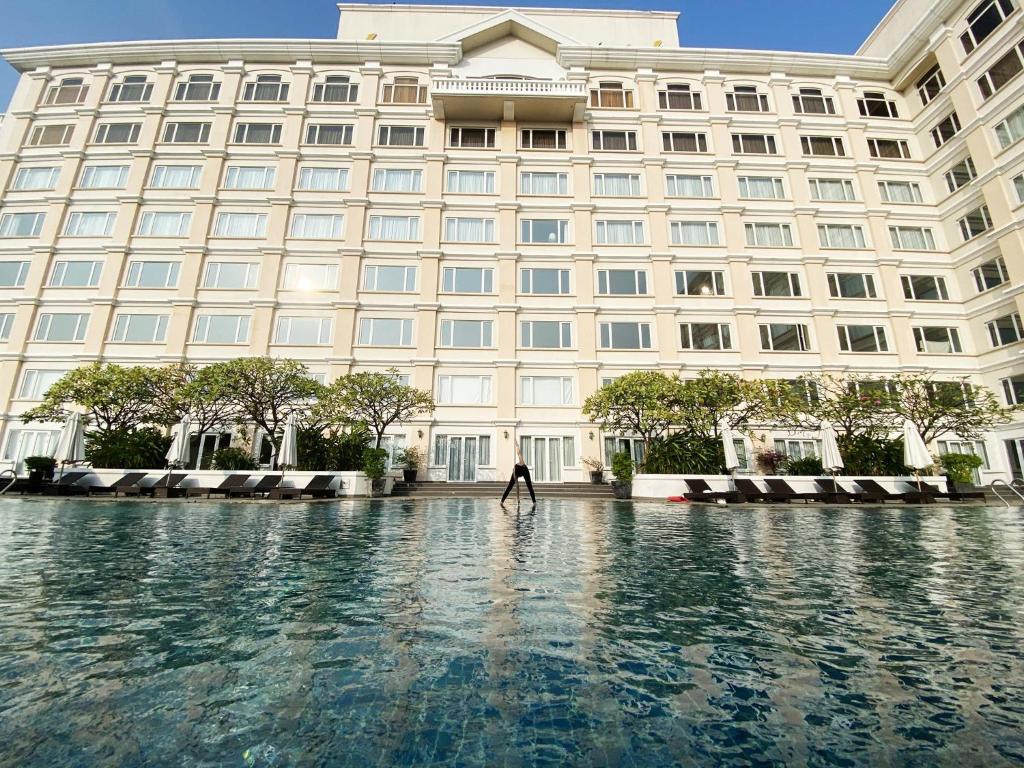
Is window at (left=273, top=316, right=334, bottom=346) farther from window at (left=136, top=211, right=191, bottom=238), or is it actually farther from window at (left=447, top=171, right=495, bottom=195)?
window at (left=447, top=171, right=495, bottom=195)

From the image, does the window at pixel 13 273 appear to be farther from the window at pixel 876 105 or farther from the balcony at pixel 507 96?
the window at pixel 876 105

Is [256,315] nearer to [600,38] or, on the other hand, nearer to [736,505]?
[736,505]

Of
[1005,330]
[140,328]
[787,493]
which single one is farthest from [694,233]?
[140,328]

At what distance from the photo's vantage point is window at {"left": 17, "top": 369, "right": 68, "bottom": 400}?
25375 mm

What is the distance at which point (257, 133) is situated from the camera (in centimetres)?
3067

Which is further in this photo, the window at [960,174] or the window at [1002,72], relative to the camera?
the window at [960,174]

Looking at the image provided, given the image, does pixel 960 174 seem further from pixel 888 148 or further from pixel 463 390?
pixel 463 390

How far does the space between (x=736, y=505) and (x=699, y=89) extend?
2967cm

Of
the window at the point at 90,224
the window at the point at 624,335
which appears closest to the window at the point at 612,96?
the window at the point at 624,335

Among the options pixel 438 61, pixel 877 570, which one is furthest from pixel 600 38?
pixel 877 570

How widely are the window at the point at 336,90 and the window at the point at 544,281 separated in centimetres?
1713

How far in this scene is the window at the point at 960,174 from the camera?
2845 centimetres

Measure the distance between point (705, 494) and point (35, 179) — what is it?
142ft

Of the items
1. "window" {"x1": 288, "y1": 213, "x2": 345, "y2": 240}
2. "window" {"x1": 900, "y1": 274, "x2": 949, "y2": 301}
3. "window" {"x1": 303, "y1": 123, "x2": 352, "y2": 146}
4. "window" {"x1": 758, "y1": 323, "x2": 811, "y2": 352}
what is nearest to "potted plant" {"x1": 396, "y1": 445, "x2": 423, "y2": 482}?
"window" {"x1": 288, "y1": 213, "x2": 345, "y2": 240}
